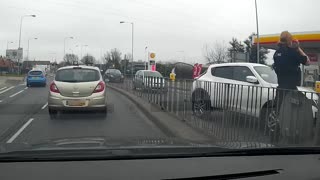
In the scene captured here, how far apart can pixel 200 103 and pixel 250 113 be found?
10.3ft

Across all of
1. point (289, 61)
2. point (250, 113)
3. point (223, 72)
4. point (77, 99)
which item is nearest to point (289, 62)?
point (289, 61)

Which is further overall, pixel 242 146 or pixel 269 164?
pixel 242 146

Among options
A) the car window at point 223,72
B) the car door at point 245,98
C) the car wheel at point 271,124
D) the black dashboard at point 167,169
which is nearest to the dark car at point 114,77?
the car window at point 223,72

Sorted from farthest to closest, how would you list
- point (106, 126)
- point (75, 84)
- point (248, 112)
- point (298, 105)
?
point (75, 84) < point (106, 126) < point (248, 112) < point (298, 105)

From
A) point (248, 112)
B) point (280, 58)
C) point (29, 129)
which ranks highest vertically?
point (280, 58)

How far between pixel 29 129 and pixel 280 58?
19.7 feet

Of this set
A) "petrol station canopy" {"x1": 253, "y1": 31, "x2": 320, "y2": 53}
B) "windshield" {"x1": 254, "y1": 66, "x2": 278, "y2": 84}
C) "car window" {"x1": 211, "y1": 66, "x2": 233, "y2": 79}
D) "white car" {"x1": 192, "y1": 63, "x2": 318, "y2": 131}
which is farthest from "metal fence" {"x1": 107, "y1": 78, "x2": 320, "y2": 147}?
"petrol station canopy" {"x1": 253, "y1": 31, "x2": 320, "y2": 53}


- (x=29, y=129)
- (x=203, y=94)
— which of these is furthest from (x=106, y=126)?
(x=203, y=94)

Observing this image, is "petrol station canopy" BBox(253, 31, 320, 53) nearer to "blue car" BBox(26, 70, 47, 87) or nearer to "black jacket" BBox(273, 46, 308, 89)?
"blue car" BBox(26, 70, 47, 87)

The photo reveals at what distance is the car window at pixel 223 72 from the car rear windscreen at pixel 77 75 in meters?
3.35

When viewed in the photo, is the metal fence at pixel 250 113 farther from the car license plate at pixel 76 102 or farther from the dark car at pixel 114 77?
the dark car at pixel 114 77

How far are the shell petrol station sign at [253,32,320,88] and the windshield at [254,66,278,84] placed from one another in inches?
542

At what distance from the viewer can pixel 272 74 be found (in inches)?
490

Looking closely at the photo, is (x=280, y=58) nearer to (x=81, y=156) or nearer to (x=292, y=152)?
(x=292, y=152)
